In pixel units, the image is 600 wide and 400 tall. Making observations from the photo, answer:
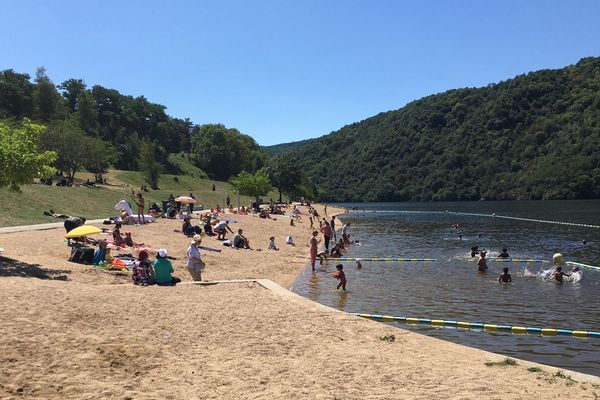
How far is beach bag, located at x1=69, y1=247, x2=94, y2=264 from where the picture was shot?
17609mm

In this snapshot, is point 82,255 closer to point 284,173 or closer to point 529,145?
point 284,173

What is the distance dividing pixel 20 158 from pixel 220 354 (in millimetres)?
9852

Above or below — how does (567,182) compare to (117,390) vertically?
above

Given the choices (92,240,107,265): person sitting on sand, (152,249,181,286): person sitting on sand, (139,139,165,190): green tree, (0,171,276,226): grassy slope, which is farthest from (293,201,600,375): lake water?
(139,139,165,190): green tree

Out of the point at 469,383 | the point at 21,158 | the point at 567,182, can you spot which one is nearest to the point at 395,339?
the point at 469,383

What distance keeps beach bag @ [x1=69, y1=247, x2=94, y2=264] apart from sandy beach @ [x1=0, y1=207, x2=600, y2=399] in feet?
12.8

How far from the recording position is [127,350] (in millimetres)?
8422

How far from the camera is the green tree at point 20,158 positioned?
47.3ft

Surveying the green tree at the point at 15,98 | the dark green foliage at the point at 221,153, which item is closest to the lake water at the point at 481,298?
the green tree at the point at 15,98

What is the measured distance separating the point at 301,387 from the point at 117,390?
2628 mm

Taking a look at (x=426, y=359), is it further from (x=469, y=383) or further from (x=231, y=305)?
(x=231, y=305)

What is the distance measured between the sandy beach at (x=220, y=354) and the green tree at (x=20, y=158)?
3.08 m

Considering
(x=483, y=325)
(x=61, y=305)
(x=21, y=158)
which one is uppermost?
(x=21, y=158)

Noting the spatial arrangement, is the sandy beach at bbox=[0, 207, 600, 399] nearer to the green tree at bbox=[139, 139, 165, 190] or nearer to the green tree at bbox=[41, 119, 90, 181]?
the green tree at bbox=[41, 119, 90, 181]
